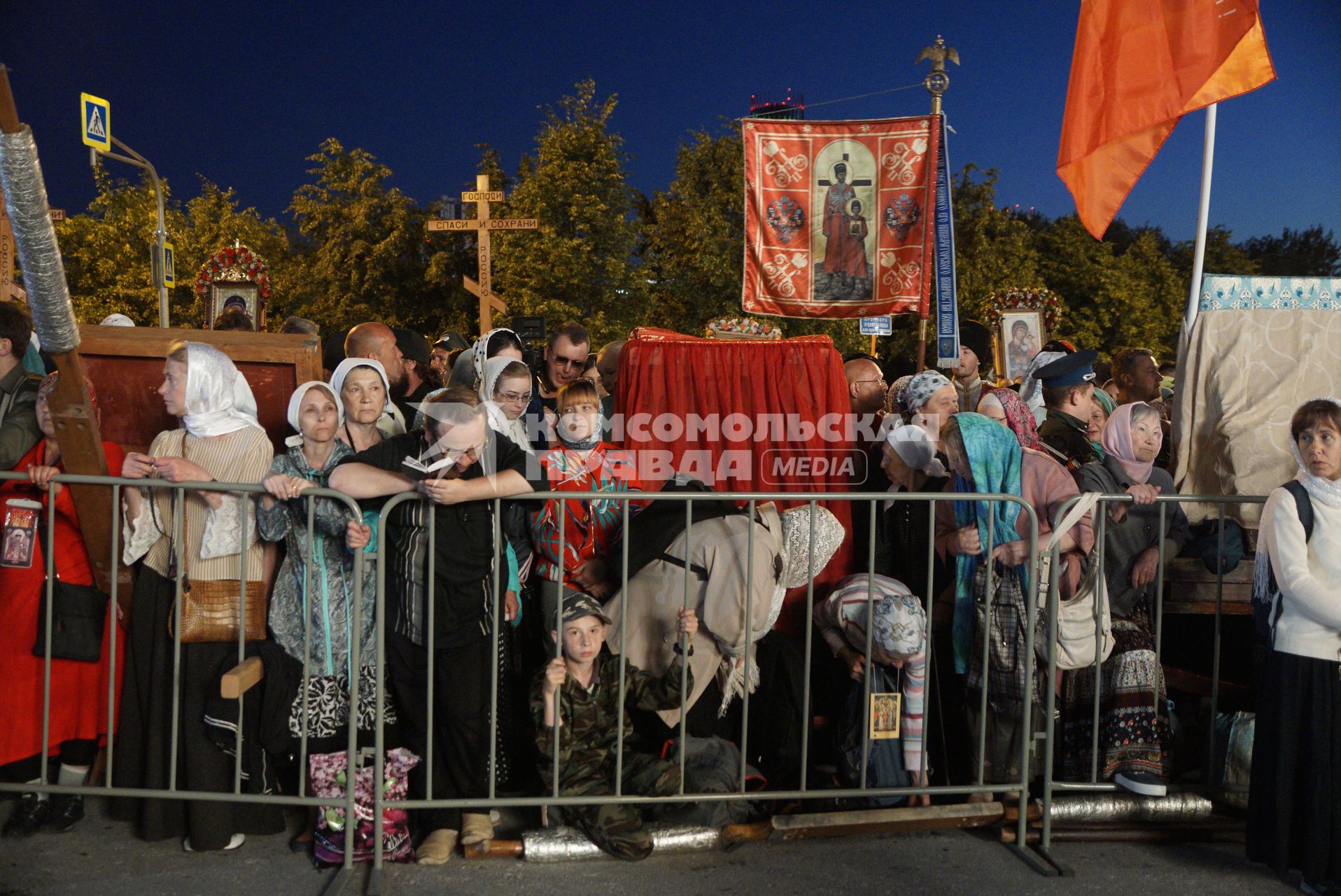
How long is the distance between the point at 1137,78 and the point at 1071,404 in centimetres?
180

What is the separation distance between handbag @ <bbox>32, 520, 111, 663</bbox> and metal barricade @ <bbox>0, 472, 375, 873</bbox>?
0.07 m

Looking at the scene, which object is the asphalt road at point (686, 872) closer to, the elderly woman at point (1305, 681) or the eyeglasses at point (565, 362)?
the elderly woman at point (1305, 681)

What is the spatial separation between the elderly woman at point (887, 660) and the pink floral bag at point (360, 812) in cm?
176

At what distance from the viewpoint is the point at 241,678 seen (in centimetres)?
349

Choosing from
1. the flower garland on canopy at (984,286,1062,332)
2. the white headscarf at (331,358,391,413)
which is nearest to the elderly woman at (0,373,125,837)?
the white headscarf at (331,358,391,413)

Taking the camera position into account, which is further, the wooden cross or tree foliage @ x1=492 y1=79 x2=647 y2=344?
tree foliage @ x1=492 y1=79 x2=647 y2=344

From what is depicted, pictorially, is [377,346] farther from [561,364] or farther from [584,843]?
[584,843]

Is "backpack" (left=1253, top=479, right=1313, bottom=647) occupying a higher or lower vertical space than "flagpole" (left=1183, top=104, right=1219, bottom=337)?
lower

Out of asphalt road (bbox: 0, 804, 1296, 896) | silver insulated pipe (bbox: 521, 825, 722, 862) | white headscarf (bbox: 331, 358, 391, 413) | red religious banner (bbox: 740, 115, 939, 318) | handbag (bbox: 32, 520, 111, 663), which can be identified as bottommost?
asphalt road (bbox: 0, 804, 1296, 896)

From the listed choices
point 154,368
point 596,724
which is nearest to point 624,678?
point 596,724

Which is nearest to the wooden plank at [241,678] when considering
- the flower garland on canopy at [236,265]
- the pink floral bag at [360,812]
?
the pink floral bag at [360,812]

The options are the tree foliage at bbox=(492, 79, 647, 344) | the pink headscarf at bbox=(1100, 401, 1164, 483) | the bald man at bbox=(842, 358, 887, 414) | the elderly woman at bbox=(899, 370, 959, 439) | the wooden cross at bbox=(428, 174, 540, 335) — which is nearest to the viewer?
the pink headscarf at bbox=(1100, 401, 1164, 483)

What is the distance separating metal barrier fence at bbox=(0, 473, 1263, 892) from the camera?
358cm

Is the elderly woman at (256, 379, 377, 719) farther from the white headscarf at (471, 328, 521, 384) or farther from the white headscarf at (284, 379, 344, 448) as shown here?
the white headscarf at (471, 328, 521, 384)
